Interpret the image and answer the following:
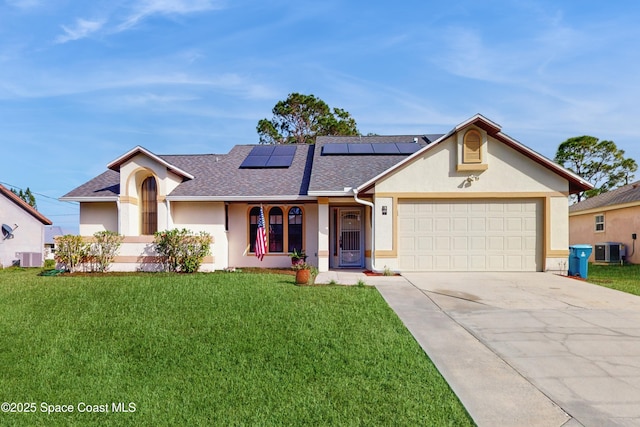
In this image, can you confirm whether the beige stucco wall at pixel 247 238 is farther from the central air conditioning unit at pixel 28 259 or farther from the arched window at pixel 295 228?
the central air conditioning unit at pixel 28 259

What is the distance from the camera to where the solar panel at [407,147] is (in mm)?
17938

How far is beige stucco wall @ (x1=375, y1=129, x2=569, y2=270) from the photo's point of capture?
13.8m

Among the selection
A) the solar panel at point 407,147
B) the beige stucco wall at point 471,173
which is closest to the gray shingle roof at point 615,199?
the beige stucco wall at point 471,173

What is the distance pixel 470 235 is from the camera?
1392 centimetres

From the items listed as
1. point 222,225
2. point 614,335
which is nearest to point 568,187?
point 614,335

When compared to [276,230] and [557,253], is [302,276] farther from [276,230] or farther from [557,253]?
[557,253]

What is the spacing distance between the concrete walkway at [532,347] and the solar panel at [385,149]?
27.6 ft

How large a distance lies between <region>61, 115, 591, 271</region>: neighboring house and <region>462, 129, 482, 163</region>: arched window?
0.11 feet

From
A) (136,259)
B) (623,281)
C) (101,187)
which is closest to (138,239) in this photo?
(136,259)

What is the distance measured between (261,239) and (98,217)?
23.2 ft

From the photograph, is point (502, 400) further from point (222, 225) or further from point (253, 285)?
point (222, 225)

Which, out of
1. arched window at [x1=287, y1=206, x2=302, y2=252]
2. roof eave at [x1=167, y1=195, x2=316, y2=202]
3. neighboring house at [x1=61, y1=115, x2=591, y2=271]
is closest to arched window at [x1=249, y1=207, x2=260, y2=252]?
neighboring house at [x1=61, y1=115, x2=591, y2=271]

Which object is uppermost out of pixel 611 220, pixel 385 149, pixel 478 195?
pixel 385 149

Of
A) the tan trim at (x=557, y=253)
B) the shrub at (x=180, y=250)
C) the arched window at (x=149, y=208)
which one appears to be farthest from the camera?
the arched window at (x=149, y=208)
